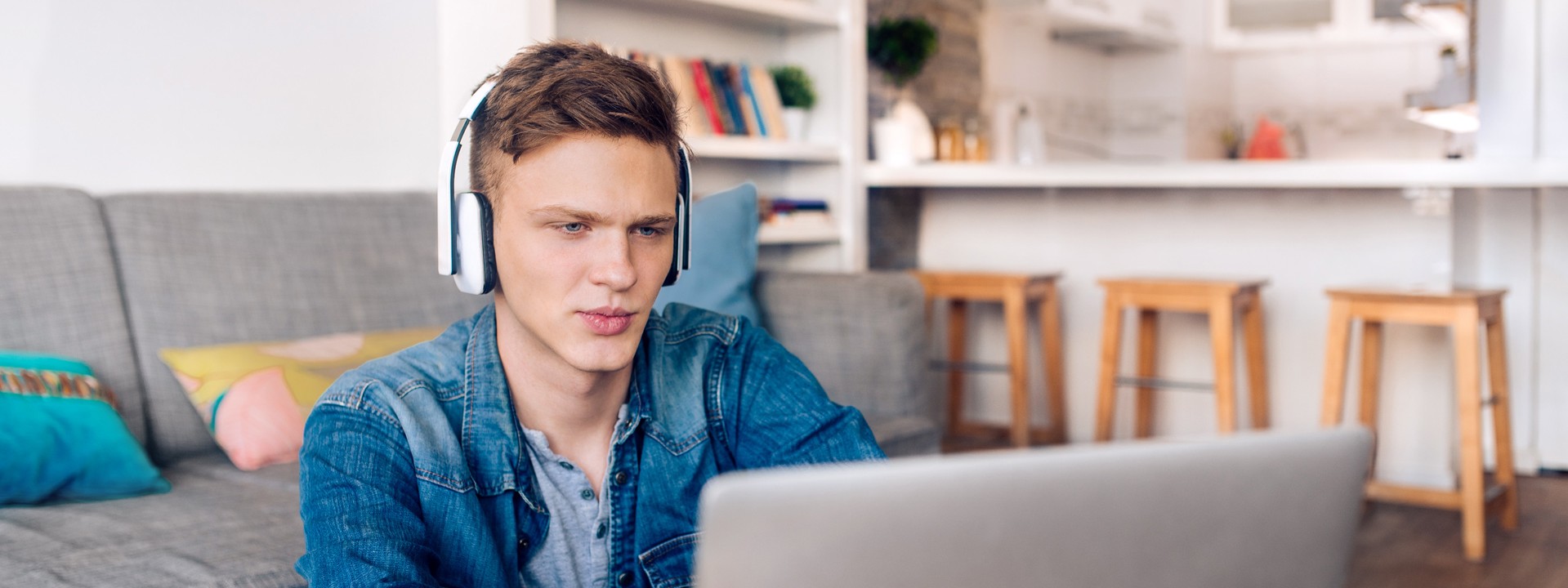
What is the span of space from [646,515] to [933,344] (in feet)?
10.1

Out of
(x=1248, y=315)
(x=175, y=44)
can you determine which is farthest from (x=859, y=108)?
(x=175, y=44)

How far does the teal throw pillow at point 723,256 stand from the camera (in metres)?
2.38

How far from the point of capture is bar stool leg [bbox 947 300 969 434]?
392 cm

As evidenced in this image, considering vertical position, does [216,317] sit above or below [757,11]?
below

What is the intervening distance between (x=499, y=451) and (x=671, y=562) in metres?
0.17

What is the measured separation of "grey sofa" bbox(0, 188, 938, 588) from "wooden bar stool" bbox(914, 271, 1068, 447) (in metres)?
1.05

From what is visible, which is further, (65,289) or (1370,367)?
(1370,367)

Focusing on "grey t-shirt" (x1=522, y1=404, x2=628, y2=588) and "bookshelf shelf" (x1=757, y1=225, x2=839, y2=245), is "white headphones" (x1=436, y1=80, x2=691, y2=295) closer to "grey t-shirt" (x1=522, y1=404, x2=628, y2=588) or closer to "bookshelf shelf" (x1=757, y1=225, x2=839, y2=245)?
"grey t-shirt" (x1=522, y1=404, x2=628, y2=588)

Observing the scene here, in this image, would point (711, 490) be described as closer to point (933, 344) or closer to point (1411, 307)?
point (1411, 307)

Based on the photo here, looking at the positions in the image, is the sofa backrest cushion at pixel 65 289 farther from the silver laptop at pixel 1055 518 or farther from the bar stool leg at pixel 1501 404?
the bar stool leg at pixel 1501 404

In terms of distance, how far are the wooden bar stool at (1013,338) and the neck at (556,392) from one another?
248 cm

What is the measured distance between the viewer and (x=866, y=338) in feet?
8.00

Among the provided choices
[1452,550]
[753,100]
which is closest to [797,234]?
[753,100]

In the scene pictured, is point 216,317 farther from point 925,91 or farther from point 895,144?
point 925,91
